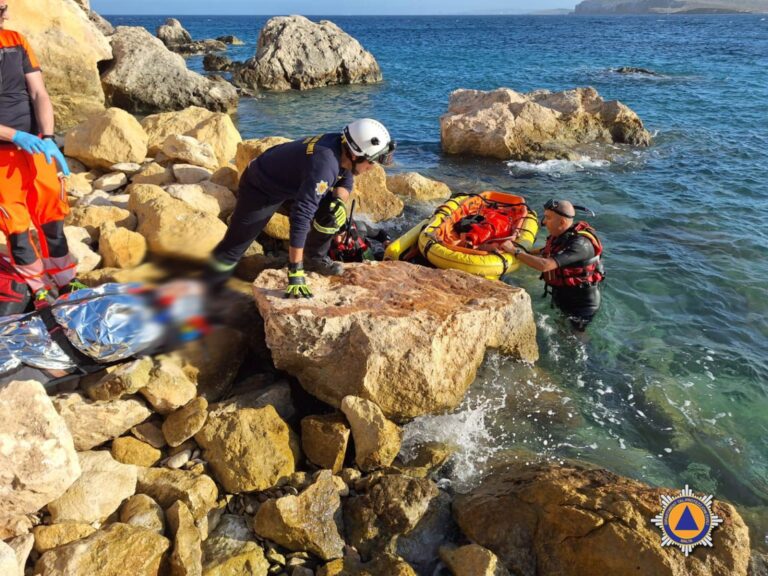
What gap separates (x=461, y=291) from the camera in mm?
5648

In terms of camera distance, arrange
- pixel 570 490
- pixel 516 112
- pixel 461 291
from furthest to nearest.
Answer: pixel 516 112
pixel 461 291
pixel 570 490

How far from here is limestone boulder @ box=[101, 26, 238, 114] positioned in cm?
1742

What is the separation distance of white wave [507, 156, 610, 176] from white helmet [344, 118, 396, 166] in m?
8.99

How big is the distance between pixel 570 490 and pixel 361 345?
1.97 metres

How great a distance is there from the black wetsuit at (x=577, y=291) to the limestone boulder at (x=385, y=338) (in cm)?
143

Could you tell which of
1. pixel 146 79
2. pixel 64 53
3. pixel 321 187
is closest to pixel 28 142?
pixel 321 187

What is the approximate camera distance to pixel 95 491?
11.8ft

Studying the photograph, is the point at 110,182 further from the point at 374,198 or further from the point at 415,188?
the point at 415,188

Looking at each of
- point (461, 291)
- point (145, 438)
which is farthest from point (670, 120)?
point (145, 438)

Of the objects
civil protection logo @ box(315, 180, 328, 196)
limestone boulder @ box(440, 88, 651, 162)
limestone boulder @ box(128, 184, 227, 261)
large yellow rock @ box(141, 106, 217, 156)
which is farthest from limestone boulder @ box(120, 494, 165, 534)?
limestone boulder @ box(440, 88, 651, 162)

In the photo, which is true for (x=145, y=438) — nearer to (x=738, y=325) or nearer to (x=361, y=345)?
(x=361, y=345)

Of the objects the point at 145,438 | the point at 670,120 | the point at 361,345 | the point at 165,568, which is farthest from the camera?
the point at 670,120

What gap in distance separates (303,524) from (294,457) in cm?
71

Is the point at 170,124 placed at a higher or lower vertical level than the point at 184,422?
higher
